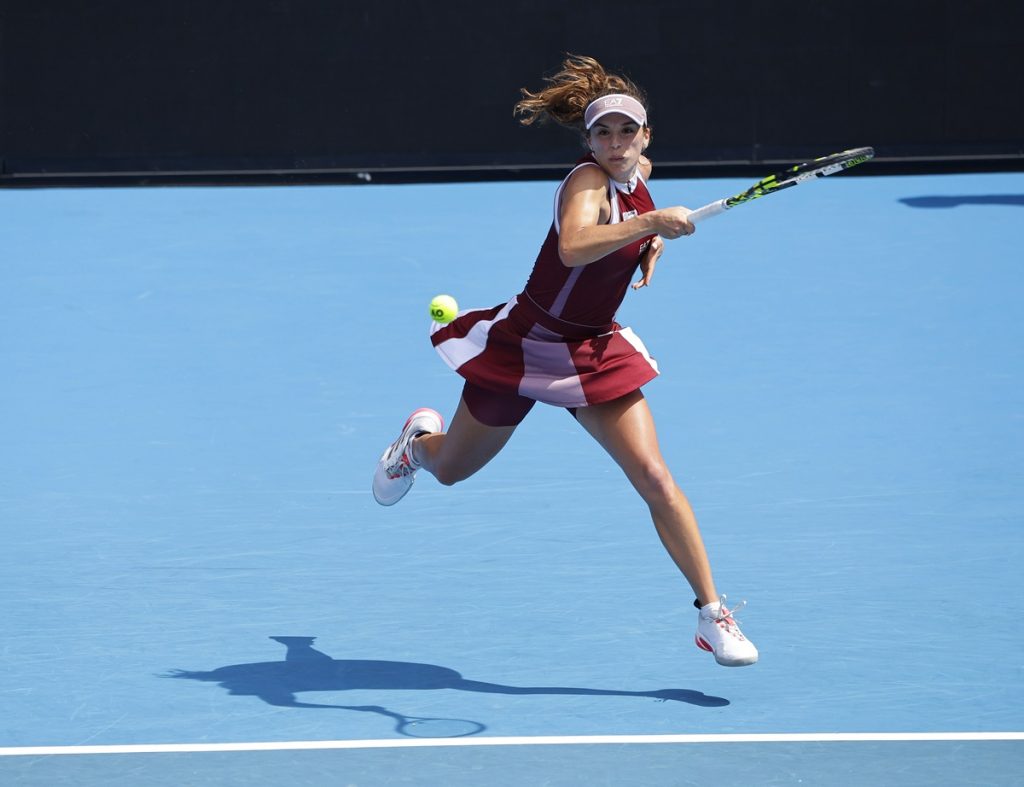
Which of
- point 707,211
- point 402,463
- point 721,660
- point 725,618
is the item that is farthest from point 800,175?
point 402,463

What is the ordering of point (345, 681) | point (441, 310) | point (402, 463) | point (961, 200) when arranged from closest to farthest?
point (345, 681) → point (402, 463) → point (441, 310) → point (961, 200)

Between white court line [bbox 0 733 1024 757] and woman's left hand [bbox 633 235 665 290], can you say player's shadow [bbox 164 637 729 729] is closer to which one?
white court line [bbox 0 733 1024 757]

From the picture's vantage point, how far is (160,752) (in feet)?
14.9

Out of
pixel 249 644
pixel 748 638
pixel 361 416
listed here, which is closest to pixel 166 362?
pixel 361 416

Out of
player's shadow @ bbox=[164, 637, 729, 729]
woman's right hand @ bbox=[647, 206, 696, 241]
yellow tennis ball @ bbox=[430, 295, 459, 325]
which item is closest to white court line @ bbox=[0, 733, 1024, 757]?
player's shadow @ bbox=[164, 637, 729, 729]

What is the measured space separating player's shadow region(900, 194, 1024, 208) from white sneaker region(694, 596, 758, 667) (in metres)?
9.32

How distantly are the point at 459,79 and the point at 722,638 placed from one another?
35.8 ft

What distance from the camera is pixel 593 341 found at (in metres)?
5.11

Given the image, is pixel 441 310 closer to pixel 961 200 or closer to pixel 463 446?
pixel 463 446

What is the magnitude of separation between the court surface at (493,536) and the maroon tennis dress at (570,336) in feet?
2.81

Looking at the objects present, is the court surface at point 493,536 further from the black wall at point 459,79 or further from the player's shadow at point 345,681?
the black wall at point 459,79

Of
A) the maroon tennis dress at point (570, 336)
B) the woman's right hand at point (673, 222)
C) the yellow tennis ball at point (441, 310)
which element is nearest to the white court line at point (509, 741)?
the maroon tennis dress at point (570, 336)

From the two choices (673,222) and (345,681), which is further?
(345,681)

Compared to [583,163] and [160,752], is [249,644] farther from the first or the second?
[583,163]
